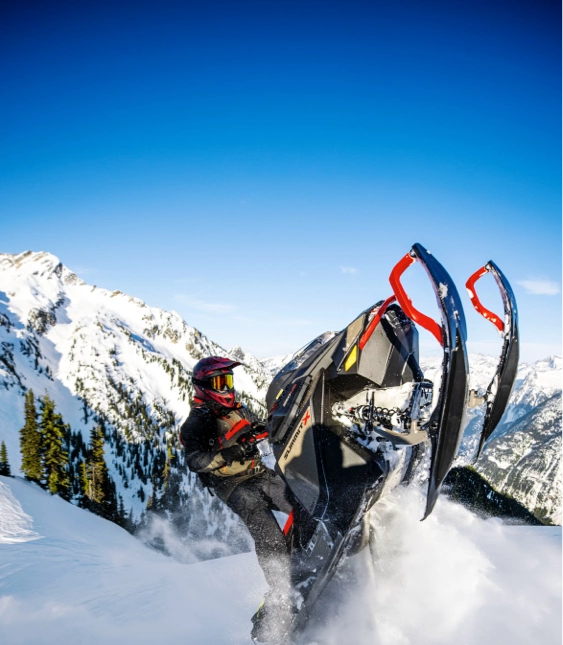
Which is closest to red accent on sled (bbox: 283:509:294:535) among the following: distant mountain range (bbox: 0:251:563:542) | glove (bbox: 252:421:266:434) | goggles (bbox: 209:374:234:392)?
glove (bbox: 252:421:266:434)

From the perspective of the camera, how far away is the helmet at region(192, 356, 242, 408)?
5.83 metres

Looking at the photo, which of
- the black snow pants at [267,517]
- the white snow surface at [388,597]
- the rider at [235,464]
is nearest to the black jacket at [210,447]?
the rider at [235,464]

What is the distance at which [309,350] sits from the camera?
5043 millimetres

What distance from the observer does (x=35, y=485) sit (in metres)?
40.0

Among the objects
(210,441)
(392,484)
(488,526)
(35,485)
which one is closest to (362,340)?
(392,484)

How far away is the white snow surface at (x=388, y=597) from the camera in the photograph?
13.2 ft

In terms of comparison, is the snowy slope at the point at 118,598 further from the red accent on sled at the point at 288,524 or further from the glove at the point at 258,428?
→ the glove at the point at 258,428

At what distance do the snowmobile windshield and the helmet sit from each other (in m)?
1.07

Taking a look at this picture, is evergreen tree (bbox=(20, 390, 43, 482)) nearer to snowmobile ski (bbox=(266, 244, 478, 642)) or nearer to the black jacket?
the black jacket

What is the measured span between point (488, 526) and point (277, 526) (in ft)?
10.9

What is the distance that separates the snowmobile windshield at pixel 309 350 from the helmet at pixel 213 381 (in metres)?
1.07

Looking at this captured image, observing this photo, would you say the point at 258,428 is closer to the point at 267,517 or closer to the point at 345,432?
the point at 267,517

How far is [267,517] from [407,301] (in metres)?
3.51

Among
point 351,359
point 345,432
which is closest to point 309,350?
→ point 351,359
